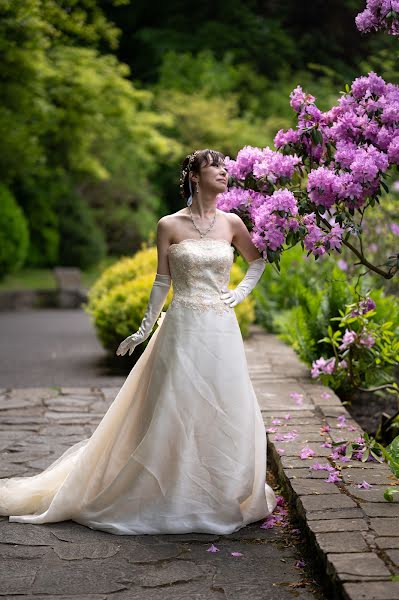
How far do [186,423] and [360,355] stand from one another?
2809mm

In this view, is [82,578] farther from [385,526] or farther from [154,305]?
[154,305]

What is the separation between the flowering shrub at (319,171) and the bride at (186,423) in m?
0.27

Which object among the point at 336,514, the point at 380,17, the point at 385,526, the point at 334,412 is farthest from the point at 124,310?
the point at 385,526

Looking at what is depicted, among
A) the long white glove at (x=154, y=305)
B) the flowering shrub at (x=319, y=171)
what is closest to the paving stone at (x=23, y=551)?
the long white glove at (x=154, y=305)

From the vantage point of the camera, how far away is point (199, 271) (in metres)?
4.42

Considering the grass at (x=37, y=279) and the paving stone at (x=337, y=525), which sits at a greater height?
the paving stone at (x=337, y=525)

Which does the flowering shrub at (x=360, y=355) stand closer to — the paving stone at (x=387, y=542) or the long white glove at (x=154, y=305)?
the long white glove at (x=154, y=305)

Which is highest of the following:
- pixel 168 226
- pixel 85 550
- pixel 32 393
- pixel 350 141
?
pixel 350 141

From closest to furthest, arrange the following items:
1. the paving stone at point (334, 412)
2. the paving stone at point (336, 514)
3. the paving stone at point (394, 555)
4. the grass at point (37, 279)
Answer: the paving stone at point (394, 555)
the paving stone at point (336, 514)
the paving stone at point (334, 412)
the grass at point (37, 279)

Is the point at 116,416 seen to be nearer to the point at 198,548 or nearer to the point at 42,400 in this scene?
the point at 198,548

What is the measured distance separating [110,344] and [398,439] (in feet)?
15.5

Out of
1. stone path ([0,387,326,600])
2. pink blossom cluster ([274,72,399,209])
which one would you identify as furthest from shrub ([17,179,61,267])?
stone path ([0,387,326,600])

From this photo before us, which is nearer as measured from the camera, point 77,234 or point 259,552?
point 259,552

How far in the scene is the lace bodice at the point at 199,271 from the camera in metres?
4.41
